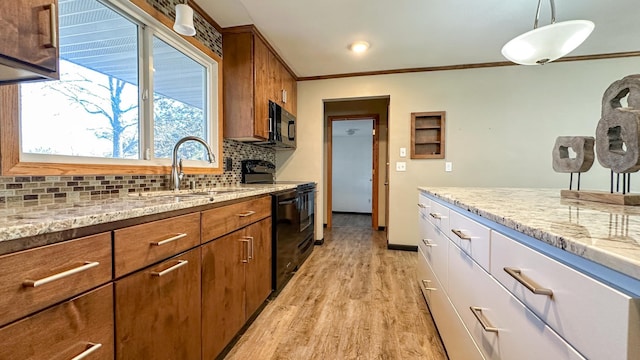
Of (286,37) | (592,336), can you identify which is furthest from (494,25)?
(592,336)

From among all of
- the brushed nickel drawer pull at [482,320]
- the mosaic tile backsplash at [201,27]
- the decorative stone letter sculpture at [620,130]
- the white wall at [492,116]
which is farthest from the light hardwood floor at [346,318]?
the mosaic tile backsplash at [201,27]

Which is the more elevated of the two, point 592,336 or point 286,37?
point 286,37

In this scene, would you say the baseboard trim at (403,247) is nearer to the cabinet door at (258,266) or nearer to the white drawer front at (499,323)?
the cabinet door at (258,266)

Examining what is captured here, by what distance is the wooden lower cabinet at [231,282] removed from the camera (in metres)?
1.27

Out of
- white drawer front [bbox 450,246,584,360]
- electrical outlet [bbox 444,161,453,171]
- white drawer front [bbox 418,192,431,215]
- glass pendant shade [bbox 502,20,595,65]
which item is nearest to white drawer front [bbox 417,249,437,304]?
white drawer front [bbox 418,192,431,215]

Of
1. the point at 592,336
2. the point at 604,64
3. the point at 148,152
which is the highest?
the point at 604,64

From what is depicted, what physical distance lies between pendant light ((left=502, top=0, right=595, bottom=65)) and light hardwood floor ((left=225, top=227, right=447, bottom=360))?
69.0 inches

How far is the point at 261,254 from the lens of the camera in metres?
1.87

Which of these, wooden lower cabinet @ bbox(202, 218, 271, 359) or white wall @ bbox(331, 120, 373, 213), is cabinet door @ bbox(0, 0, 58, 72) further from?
white wall @ bbox(331, 120, 373, 213)

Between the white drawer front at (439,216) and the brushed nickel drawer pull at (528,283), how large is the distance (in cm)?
71

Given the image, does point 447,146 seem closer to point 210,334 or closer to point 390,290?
point 390,290

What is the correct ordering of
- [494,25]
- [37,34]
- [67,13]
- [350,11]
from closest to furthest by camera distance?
1. [37,34]
2. [67,13]
3. [350,11]
4. [494,25]

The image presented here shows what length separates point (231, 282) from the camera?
1467mm

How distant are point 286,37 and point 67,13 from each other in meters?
1.73
